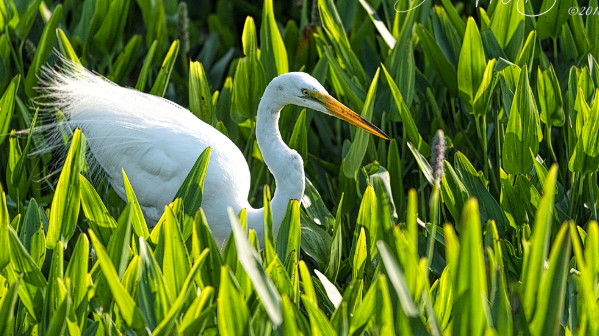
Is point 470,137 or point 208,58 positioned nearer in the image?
point 470,137

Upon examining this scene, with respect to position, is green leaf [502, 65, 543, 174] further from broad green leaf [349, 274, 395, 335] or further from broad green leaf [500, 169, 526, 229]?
broad green leaf [349, 274, 395, 335]

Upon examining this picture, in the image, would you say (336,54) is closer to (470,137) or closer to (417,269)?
(470,137)

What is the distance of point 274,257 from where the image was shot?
1031mm

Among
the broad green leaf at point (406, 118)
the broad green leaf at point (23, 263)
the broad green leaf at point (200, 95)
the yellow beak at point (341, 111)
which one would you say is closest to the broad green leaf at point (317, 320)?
the broad green leaf at point (23, 263)

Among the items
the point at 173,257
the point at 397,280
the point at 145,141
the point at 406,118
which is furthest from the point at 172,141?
the point at 397,280

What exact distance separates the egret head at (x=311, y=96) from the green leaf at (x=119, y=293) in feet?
2.69

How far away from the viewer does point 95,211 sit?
128cm

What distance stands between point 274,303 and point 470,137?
1.54 m

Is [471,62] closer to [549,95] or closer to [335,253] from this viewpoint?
[549,95]

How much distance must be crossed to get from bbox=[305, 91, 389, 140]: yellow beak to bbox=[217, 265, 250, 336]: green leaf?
0.77m

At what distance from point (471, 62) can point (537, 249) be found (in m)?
1.07

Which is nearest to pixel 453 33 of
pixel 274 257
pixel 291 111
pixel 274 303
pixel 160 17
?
pixel 291 111

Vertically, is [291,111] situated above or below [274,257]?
above

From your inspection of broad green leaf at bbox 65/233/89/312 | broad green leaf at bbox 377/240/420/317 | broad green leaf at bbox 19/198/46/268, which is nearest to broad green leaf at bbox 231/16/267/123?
broad green leaf at bbox 19/198/46/268
